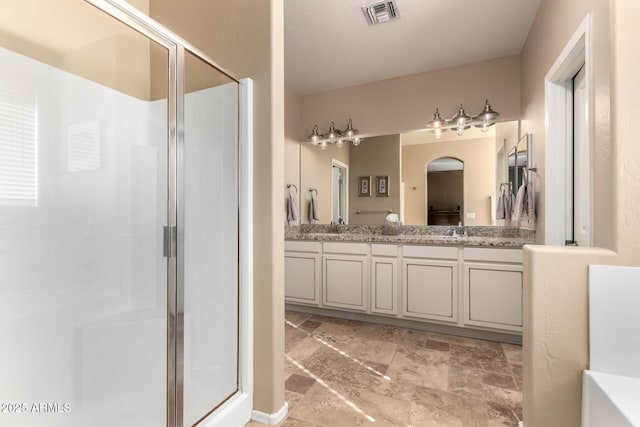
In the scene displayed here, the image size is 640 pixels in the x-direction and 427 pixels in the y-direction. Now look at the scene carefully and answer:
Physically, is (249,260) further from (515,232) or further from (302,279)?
(515,232)

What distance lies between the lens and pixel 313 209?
3.79 meters

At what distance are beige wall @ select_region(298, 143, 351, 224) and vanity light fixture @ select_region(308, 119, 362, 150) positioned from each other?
0.23 feet

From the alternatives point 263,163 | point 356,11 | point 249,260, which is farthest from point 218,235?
point 356,11

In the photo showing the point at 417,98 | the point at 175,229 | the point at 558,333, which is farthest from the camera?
the point at 417,98

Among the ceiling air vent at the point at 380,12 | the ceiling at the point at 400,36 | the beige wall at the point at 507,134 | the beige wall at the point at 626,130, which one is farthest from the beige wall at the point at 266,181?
the beige wall at the point at 507,134

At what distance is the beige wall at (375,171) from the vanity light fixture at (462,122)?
0.43 metres

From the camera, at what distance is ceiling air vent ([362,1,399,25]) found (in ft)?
7.17

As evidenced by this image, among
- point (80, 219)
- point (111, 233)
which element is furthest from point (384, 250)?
point (80, 219)

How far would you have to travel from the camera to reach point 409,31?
251 cm

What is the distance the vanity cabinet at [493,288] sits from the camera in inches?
97.3

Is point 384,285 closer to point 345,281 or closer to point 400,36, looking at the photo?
point 345,281

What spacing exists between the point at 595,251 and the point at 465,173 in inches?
83.9

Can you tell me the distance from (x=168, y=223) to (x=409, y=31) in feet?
7.96

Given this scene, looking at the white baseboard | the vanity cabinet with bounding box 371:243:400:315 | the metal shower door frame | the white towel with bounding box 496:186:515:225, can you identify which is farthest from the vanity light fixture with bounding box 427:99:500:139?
the white baseboard
